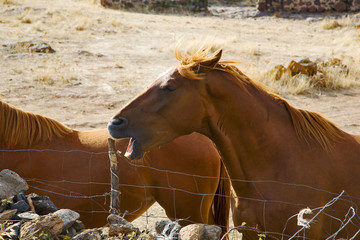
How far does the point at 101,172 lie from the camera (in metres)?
4.25

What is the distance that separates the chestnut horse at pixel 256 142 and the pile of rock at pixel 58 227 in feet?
1.67

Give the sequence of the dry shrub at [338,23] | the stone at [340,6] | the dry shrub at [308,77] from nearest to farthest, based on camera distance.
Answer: the dry shrub at [308,77] < the dry shrub at [338,23] < the stone at [340,6]

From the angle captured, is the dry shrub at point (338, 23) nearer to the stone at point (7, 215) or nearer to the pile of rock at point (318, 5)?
the pile of rock at point (318, 5)

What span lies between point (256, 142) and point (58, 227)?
4.86ft

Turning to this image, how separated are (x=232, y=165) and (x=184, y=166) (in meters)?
0.91

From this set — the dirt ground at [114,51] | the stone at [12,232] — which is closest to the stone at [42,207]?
the stone at [12,232]

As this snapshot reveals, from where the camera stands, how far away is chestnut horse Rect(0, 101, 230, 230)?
422cm

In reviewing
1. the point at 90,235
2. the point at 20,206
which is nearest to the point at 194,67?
the point at 90,235

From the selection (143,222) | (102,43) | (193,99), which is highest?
(193,99)

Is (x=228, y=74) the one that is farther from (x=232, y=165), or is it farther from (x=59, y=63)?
(x=59, y=63)

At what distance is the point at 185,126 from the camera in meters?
3.27

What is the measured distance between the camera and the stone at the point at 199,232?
110 inches

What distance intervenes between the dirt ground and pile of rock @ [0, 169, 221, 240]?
2.67m

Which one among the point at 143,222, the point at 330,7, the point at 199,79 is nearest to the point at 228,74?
the point at 199,79
